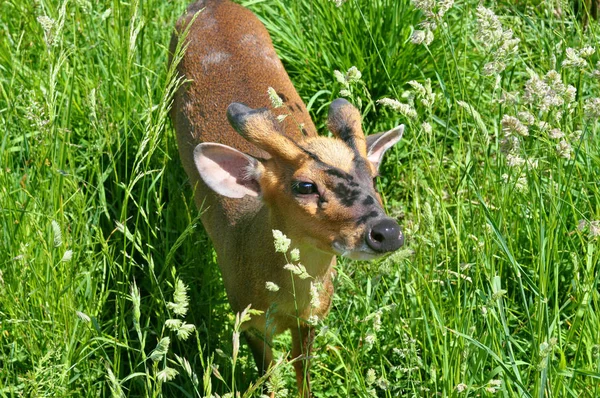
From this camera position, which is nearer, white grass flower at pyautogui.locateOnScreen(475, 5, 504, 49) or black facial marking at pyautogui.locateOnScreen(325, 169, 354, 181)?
white grass flower at pyautogui.locateOnScreen(475, 5, 504, 49)

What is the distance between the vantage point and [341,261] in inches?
176

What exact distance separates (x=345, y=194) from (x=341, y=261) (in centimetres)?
109

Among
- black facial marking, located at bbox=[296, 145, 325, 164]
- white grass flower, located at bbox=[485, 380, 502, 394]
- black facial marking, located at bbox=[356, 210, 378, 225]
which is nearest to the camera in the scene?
white grass flower, located at bbox=[485, 380, 502, 394]

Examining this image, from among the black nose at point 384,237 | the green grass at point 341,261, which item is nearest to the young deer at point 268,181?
the black nose at point 384,237

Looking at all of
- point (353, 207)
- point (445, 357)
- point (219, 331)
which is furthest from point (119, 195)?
point (445, 357)

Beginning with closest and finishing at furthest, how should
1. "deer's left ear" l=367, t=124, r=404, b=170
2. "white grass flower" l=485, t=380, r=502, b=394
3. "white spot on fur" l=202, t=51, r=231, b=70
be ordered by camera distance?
"white grass flower" l=485, t=380, r=502, b=394
"deer's left ear" l=367, t=124, r=404, b=170
"white spot on fur" l=202, t=51, r=231, b=70

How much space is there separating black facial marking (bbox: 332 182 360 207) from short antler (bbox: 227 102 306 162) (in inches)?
11.6

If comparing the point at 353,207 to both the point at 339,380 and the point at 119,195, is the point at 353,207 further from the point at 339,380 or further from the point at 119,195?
the point at 119,195

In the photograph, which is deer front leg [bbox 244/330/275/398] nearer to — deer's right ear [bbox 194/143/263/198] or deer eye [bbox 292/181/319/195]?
deer's right ear [bbox 194/143/263/198]

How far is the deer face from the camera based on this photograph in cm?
331

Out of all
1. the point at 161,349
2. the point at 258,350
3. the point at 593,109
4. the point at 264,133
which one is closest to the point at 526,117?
the point at 593,109

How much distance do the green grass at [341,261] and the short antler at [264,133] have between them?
0.38 metres

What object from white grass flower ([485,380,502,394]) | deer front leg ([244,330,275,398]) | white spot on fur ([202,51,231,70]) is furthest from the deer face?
white spot on fur ([202,51,231,70])

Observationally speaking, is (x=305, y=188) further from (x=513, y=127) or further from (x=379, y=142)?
(x=513, y=127)
